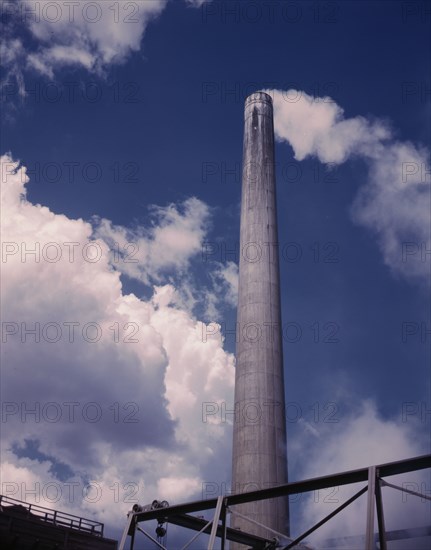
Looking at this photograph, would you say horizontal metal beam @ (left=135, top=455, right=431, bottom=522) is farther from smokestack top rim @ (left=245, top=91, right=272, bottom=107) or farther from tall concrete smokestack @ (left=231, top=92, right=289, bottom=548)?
smokestack top rim @ (left=245, top=91, right=272, bottom=107)

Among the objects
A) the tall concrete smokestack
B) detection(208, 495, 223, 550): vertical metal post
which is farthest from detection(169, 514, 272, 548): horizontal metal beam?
the tall concrete smokestack

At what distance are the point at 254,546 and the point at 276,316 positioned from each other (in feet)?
54.8

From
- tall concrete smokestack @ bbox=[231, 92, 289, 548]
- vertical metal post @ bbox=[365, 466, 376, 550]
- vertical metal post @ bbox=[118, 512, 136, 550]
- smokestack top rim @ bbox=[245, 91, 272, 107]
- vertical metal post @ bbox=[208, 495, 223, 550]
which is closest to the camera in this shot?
vertical metal post @ bbox=[365, 466, 376, 550]

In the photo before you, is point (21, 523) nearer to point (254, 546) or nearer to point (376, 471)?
point (254, 546)

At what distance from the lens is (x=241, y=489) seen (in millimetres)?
32031

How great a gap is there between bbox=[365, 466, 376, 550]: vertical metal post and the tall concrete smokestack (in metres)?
17.5

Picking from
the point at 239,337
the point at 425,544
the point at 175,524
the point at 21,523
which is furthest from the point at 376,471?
the point at 239,337

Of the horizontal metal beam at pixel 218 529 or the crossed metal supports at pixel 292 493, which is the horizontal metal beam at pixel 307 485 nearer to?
the crossed metal supports at pixel 292 493

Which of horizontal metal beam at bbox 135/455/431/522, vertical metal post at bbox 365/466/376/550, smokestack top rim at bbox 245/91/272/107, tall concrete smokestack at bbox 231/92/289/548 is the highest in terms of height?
smokestack top rim at bbox 245/91/272/107

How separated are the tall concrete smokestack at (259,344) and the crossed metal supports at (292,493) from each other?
10319mm

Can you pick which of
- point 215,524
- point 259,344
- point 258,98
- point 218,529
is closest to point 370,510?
point 215,524

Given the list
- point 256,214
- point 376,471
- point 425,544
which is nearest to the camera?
point 376,471

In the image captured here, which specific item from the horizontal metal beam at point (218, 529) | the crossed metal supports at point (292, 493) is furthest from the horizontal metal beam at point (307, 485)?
the horizontal metal beam at point (218, 529)

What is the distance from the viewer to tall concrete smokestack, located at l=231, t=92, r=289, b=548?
31.9 meters
